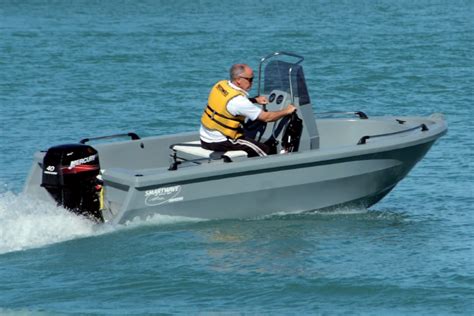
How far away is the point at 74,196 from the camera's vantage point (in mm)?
9758

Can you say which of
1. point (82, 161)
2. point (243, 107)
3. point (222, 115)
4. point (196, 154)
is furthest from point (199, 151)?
point (82, 161)

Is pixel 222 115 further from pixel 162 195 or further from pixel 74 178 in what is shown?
pixel 74 178

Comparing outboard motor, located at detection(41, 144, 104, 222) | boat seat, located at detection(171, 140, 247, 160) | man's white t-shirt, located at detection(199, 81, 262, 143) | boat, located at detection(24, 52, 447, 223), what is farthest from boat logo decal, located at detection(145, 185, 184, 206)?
man's white t-shirt, located at detection(199, 81, 262, 143)

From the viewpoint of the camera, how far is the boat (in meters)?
9.76

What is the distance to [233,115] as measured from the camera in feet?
34.1

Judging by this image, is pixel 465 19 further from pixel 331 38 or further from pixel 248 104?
pixel 248 104

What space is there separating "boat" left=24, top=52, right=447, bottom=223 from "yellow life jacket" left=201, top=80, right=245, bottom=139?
0.71ft

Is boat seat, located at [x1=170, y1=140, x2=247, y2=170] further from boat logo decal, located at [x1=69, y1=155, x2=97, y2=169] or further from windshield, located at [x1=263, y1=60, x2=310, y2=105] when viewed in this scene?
windshield, located at [x1=263, y1=60, x2=310, y2=105]

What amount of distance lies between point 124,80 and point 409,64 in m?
5.19

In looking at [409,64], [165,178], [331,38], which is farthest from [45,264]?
[331,38]

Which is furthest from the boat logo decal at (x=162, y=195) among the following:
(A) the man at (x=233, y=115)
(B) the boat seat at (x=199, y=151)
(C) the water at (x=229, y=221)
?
(A) the man at (x=233, y=115)

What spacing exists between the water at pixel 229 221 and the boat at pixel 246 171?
0.55ft

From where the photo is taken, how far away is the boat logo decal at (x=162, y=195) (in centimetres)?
977

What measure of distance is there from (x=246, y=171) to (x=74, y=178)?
141 centimetres
